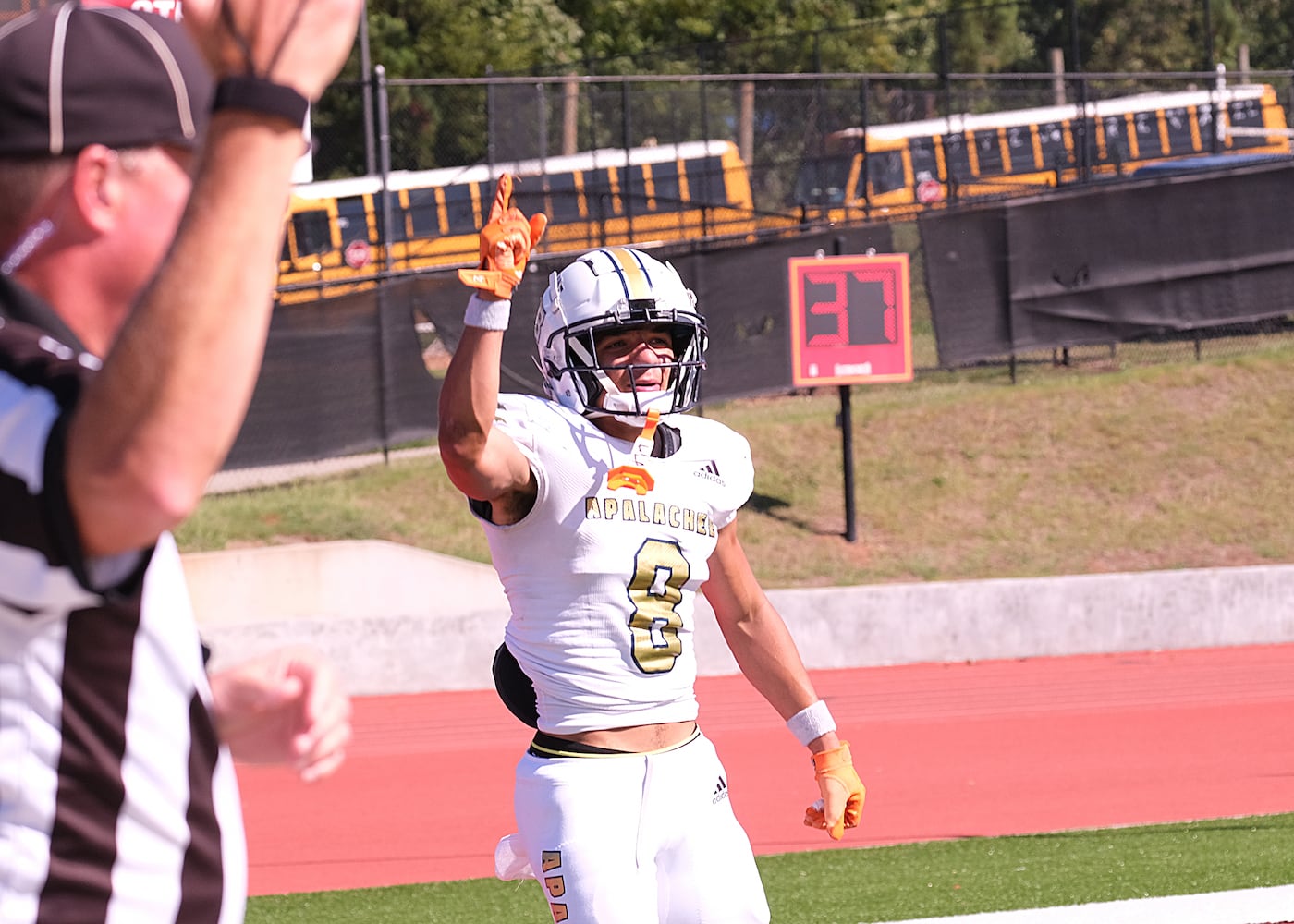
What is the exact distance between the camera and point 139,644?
1705 millimetres

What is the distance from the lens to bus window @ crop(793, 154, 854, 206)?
2456cm

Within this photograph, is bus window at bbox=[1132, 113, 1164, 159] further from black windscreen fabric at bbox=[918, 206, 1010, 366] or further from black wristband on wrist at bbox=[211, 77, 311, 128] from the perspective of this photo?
black wristband on wrist at bbox=[211, 77, 311, 128]

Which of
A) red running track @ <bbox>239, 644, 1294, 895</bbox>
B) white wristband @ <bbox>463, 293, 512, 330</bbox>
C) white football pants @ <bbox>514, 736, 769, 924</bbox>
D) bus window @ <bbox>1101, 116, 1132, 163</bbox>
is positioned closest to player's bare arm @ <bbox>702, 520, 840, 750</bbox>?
white football pants @ <bbox>514, 736, 769, 924</bbox>

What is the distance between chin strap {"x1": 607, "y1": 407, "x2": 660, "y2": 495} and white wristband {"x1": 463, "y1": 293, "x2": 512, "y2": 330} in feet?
1.80

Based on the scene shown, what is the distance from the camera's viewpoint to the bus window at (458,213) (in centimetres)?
2403

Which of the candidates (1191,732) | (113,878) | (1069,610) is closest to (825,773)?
(113,878)

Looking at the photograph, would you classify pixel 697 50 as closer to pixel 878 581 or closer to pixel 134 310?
pixel 878 581

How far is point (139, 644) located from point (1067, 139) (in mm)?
27395

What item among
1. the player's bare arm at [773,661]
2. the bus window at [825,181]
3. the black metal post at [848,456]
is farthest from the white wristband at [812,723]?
the bus window at [825,181]

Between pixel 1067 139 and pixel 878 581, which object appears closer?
pixel 878 581

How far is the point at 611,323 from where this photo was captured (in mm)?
4102

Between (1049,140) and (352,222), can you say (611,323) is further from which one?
(1049,140)

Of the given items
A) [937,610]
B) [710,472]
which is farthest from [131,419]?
[937,610]

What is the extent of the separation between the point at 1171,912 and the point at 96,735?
5.21 m
